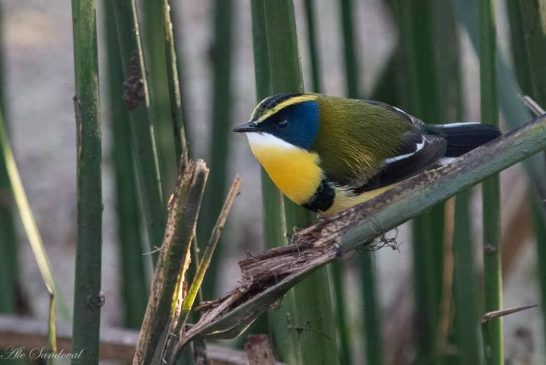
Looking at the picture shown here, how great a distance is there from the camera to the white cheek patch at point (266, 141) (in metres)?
1.46

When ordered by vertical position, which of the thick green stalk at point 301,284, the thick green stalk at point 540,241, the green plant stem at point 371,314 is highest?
the thick green stalk at point 301,284

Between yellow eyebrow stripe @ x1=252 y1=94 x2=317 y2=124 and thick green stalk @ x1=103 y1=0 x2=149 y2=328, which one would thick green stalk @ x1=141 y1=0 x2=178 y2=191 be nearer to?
yellow eyebrow stripe @ x1=252 y1=94 x2=317 y2=124

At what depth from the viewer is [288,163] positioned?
1.44 metres

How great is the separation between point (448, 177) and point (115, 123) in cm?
98

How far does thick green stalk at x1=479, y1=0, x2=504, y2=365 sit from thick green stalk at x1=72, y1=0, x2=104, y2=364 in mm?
449

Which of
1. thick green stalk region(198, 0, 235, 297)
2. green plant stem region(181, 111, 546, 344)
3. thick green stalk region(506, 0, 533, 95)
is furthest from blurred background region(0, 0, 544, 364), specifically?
green plant stem region(181, 111, 546, 344)

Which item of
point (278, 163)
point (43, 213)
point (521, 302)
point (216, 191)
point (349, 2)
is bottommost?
point (521, 302)

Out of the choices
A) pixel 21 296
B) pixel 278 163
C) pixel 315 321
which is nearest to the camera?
pixel 315 321

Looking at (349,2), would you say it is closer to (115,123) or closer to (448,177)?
(115,123)

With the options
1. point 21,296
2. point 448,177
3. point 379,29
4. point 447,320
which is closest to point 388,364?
point 447,320

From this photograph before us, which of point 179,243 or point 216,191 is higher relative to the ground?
point 179,243

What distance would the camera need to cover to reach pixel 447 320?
1672 millimetres

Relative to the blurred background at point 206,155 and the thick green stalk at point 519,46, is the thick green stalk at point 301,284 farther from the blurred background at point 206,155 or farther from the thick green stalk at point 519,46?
the blurred background at point 206,155
